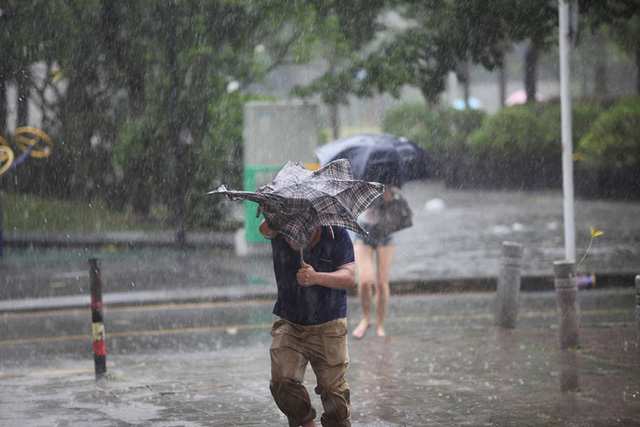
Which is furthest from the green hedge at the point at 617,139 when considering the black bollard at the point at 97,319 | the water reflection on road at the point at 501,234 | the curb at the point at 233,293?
the black bollard at the point at 97,319

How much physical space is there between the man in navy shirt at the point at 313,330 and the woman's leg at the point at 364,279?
4.50 m

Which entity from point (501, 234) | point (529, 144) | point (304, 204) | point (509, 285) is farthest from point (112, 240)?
point (529, 144)

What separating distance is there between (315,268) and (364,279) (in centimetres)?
468

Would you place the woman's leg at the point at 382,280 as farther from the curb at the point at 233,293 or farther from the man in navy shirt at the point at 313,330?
the man in navy shirt at the point at 313,330

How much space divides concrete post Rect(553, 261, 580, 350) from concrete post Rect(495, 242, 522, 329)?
1177 mm

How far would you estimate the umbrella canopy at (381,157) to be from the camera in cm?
1037

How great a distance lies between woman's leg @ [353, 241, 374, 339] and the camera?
10.4m

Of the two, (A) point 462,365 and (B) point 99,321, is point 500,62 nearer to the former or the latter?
(A) point 462,365

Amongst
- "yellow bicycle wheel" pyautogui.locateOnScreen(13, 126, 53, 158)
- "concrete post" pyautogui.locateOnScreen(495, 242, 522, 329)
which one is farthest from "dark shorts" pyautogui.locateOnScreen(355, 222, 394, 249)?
"yellow bicycle wheel" pyautogui.locateOnScreen(13, 126, 53, 158)

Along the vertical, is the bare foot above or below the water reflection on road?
below

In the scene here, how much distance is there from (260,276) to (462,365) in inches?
275

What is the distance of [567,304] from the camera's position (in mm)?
9578

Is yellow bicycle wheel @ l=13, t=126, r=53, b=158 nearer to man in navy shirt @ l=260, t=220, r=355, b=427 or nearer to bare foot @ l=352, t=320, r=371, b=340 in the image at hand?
bare foot @ l=352, t=320, r=371, b=340

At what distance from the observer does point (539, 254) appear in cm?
1827
